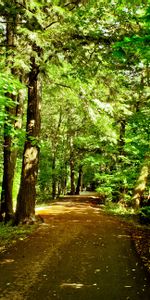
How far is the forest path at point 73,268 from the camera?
6.68 metres

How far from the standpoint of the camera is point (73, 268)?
8.23 meters

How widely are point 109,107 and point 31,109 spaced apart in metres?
3.10

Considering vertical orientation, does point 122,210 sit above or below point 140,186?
below

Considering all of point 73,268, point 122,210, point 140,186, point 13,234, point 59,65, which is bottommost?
point 73,268

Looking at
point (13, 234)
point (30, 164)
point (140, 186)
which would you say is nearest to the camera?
point (13, 234)

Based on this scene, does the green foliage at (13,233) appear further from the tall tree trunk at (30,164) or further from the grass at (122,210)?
the grass at (122,210)

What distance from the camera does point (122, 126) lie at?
22984 mm

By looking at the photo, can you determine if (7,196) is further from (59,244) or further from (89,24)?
(89,24)

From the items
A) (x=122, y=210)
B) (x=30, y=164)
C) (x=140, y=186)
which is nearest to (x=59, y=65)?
(x=30, y=164)

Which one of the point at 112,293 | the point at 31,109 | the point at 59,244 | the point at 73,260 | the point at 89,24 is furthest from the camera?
the point at 31,109

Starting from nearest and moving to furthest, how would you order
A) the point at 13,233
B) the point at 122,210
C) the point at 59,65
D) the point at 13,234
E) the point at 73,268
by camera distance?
the point at 73,268 → the point at 13,234 → the point at 13,233 → the point at 59,65 → the point at 122,210

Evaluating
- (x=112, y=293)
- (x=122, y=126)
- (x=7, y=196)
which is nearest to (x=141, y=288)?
(x=112, y=293)

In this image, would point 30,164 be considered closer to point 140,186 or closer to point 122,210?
point 140,186

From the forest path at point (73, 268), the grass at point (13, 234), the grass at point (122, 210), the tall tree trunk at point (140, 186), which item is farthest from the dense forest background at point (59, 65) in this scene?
the forest path at point (73, 268)
